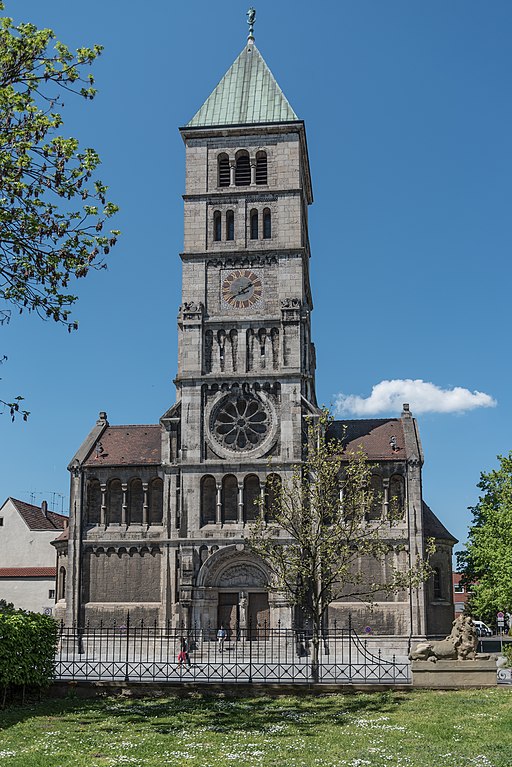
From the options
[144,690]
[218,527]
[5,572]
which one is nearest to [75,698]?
[144,690]

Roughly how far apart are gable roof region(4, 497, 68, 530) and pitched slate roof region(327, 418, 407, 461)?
3067 cm

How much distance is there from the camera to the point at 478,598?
51.6 meters

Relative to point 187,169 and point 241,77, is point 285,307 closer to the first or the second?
point 187,169

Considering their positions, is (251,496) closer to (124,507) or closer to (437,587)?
(124,507)

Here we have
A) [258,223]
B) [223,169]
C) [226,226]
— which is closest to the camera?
[258,223]

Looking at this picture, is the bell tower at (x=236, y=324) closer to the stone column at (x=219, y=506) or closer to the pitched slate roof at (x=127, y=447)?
the stone column at (x=219, y=506)

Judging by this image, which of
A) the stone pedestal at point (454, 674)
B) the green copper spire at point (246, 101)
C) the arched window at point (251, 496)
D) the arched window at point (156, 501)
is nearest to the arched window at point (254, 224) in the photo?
the green copper spire at point (246, 101)

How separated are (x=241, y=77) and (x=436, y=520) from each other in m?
32.9

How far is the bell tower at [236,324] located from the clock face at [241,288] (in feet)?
0.21

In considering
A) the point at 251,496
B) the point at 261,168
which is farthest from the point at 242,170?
the point at 251,496

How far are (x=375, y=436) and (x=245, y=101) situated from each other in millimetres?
24184

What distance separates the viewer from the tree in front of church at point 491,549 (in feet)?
163

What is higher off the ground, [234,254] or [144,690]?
[234,254]

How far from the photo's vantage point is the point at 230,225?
58.1 meters
